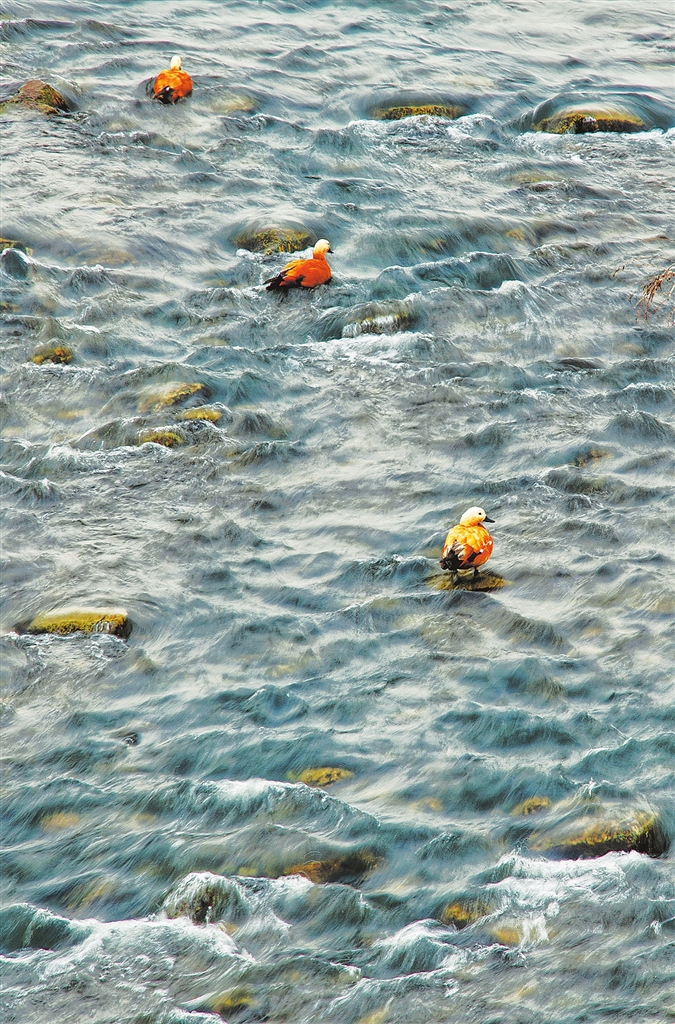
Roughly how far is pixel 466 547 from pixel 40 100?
1122 centimetres

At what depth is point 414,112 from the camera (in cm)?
1691

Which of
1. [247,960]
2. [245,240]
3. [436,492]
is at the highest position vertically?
[245,240]

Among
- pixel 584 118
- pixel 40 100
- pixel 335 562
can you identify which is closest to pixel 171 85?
pixel 40 100

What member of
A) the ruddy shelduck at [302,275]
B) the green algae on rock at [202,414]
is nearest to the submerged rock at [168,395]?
the green algae on rock at [202,414]

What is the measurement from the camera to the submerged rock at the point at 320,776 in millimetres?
7297

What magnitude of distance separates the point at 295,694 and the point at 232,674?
514 millimetres

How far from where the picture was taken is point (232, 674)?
26.6ft

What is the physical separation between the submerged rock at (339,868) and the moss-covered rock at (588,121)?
1294 centimetres

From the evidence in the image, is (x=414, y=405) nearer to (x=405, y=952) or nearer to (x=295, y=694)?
(x=295, y=694)

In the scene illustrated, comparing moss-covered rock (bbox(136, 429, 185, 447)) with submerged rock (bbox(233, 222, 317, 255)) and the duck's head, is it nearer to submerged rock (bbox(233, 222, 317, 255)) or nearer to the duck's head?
the duck's head

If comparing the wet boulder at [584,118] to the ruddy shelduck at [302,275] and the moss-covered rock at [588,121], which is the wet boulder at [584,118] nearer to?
the moss-covered rock at [588,121]

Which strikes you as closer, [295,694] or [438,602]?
[295,694]

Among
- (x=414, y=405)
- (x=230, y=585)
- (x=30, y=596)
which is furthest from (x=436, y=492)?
(x=30, y=596)

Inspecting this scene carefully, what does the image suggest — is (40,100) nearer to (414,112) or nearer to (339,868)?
(414,112)
